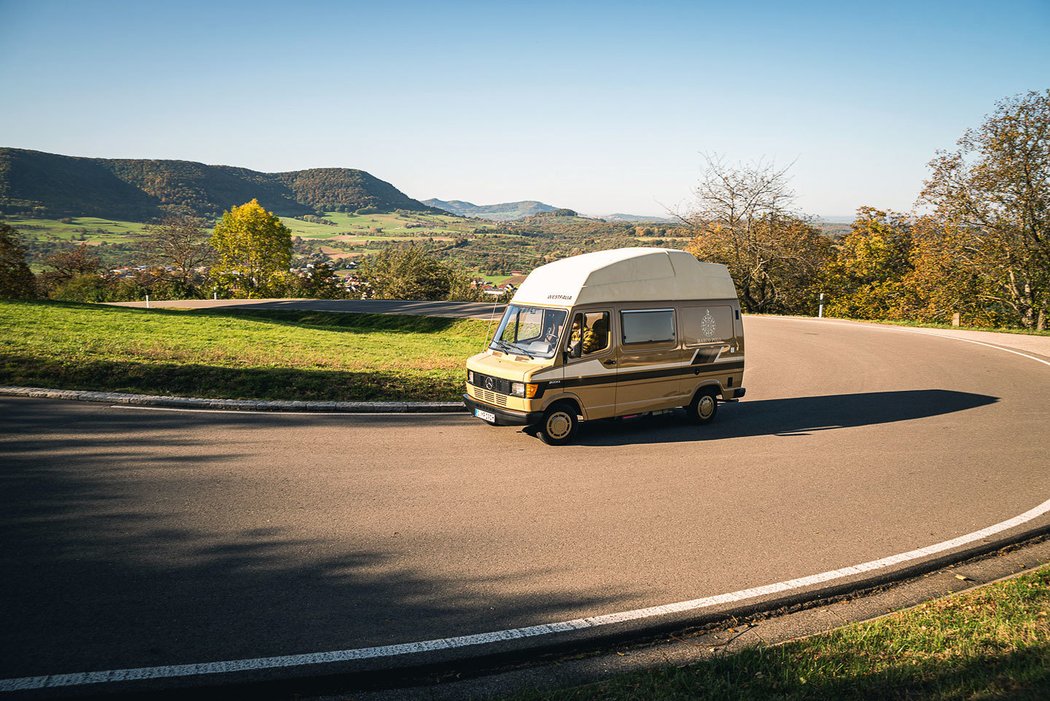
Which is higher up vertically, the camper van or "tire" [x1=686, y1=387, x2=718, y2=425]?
the camper van

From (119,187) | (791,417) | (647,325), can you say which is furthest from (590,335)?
(119,187)

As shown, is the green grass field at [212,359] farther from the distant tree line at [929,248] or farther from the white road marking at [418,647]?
the distant tree line at [929,248]

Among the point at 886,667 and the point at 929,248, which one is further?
the point at 929,248

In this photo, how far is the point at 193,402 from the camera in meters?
10.2

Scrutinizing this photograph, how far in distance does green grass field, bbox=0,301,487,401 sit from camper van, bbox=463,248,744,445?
2.70m

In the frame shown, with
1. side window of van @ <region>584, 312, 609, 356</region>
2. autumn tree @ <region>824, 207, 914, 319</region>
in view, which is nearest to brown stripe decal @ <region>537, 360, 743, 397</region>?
side window of van @ <region>584, 312, 609, 356</region>

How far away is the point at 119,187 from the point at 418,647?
15046cm

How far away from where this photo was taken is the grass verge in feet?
11.2

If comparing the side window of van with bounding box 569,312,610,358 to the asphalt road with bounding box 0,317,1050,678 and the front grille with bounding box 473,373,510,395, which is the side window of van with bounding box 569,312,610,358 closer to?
the front grille with bounding box 473,373,510,395

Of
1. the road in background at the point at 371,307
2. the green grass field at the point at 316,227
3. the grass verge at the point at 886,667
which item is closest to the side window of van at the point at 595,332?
the grass verge at the point at 886,667

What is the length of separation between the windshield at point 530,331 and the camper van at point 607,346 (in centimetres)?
2

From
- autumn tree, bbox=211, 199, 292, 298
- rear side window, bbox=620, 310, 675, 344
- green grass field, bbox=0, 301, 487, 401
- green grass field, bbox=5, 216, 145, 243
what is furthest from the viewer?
green grass field, bbox=5, 216, 145, 243

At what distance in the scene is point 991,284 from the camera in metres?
29.0

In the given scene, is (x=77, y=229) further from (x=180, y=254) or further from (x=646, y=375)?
(x=646, y=375)
